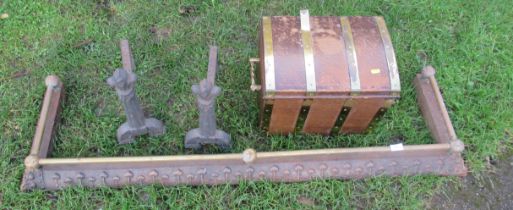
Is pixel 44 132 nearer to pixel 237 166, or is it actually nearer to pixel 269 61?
pixel 237 166

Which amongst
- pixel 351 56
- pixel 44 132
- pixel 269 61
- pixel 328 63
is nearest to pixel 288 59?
pixel 269 61

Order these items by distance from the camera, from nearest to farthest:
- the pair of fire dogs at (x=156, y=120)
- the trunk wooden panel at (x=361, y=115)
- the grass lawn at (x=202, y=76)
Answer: the pair of fire dogs at (x=156, y=120), the trunk wooden panel at (x=361, y=115), the grass lawn at (x=202, y=76)

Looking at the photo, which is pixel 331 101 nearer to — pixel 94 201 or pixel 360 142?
pixel 360 142

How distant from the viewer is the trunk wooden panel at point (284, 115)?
2633 mm

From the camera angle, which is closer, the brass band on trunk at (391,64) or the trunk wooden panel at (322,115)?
the brass band on trunk at (391,64)

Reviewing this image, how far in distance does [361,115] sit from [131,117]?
4.69 ft

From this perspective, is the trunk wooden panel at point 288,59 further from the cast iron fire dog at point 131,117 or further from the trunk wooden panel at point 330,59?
the cast iron fire dog at point 131,117

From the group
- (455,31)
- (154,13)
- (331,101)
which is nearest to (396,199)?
(331,101)

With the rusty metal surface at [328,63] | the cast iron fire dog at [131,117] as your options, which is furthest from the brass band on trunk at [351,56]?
the cast iron fire dog at [131,117]

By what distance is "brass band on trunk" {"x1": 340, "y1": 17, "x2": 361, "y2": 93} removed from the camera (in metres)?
2.52

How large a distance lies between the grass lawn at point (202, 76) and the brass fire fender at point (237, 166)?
0.08 m

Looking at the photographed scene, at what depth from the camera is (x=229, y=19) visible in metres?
3.68

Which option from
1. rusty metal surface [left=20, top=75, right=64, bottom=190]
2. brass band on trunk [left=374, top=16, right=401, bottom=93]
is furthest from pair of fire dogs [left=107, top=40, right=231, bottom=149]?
brass band on trunk [left=374, top=16, right=401, bottom=93]

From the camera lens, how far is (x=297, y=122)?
2893 mm
